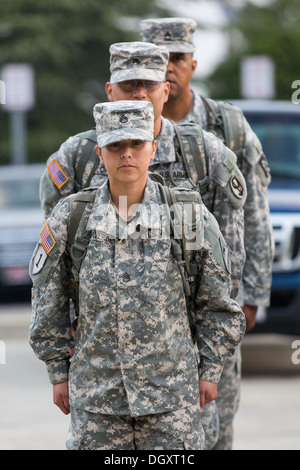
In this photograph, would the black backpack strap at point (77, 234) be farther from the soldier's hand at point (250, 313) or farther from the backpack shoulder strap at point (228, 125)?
the soldier's hand at point (250, 313)

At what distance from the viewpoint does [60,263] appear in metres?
4.14

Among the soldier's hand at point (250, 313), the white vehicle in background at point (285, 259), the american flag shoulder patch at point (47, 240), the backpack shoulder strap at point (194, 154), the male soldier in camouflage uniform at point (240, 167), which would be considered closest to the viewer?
the american flag shoulder patch at point (47, 240)

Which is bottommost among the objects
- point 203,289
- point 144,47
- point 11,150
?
point 11,150

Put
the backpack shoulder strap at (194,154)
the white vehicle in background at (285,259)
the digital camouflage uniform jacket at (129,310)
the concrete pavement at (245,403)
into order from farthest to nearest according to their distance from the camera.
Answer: the white vehicle in background at (285,259) < the concrete pavement at (245,403) < the backpack shoulder strap at (194,154) < the digital camouflage uniform jacket at (129,310)

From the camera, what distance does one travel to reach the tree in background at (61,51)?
2588 centimetres

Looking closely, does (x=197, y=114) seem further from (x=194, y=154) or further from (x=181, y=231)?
(x=181, y=231)

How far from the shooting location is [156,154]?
4.69 metres

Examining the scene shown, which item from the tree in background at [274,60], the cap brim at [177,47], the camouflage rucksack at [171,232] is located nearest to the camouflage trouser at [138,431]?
the camouflage rucksack at [171,232]

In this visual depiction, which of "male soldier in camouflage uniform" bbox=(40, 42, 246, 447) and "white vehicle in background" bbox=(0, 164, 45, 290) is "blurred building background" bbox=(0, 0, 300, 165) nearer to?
"white vehicle in background" bbox=(0, 164, 45, 290)

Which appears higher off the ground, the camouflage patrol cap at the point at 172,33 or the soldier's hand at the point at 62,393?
the camouflage patrol cap at the point at 172,33

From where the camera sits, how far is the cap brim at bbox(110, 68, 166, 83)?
15.2ft

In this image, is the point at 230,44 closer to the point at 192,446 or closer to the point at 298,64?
the point at 298,64
